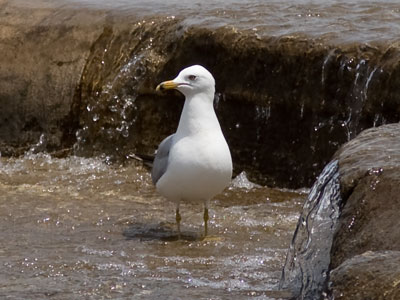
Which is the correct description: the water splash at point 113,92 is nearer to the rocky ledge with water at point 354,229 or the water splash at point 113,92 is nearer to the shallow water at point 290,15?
the shallow water at point 290,15

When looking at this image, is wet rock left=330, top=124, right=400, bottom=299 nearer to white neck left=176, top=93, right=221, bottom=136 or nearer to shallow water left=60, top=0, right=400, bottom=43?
white neck left=176, top=93, right=221, bottom=136

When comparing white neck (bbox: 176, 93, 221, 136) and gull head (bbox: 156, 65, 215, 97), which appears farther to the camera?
gull head (bbox: 156, 65, 215, 97)

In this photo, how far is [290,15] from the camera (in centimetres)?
1019

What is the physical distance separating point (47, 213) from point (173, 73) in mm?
2200

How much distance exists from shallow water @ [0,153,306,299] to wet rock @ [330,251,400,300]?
53.1 inches

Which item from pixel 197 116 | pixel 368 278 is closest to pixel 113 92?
pixel 197 116

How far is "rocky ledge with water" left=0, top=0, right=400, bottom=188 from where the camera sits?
886 cm

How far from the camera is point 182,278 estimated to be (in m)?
6.28

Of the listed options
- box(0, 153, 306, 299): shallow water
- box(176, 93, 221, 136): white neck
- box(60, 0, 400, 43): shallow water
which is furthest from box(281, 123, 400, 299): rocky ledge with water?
box(60, 0, 400, 43): shallow water

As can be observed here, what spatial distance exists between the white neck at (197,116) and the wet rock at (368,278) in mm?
2925

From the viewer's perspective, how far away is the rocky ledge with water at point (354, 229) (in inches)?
171

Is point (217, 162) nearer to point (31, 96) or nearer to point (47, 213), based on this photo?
point (47, 213)

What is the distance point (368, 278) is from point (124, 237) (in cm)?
338

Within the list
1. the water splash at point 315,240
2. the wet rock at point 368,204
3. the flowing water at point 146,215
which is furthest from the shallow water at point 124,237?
the wet rock at point 368,204
